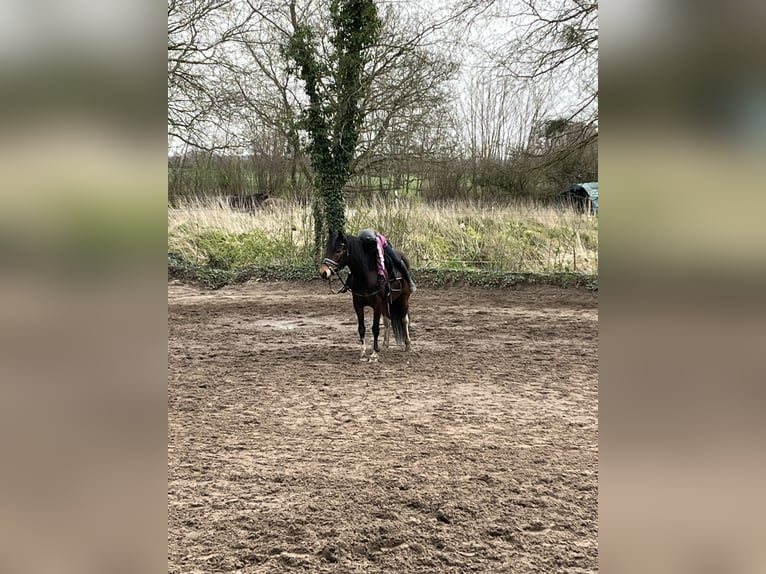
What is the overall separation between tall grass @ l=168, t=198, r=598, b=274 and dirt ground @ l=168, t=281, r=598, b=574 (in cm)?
445

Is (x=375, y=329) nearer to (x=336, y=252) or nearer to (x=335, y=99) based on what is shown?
(x=336, y=252)

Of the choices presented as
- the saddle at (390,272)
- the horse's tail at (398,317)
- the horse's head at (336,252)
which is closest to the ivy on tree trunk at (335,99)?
the horse's tail at (398,317)

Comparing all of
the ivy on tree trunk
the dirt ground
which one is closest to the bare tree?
the ivy on tree trunk

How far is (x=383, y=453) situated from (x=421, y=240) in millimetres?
9393

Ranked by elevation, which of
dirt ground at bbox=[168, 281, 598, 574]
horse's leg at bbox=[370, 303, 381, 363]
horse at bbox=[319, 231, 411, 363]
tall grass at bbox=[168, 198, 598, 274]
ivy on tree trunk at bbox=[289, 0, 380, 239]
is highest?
ivy on tree trunk at bbox=[289, 0, 380, 239]

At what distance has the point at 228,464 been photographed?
358cm

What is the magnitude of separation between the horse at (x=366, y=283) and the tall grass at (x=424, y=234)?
594 centimetres

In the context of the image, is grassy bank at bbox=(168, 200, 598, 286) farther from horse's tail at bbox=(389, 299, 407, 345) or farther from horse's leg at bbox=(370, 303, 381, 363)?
horse's leg at bbox=(370, 303, 381, 363)

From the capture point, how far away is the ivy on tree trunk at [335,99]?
1305cm

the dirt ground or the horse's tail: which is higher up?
the horse's tail

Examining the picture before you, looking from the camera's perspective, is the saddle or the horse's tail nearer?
the saddle

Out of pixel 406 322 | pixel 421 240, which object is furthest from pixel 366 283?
pixel 421 240

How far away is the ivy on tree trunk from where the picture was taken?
1305 cm
